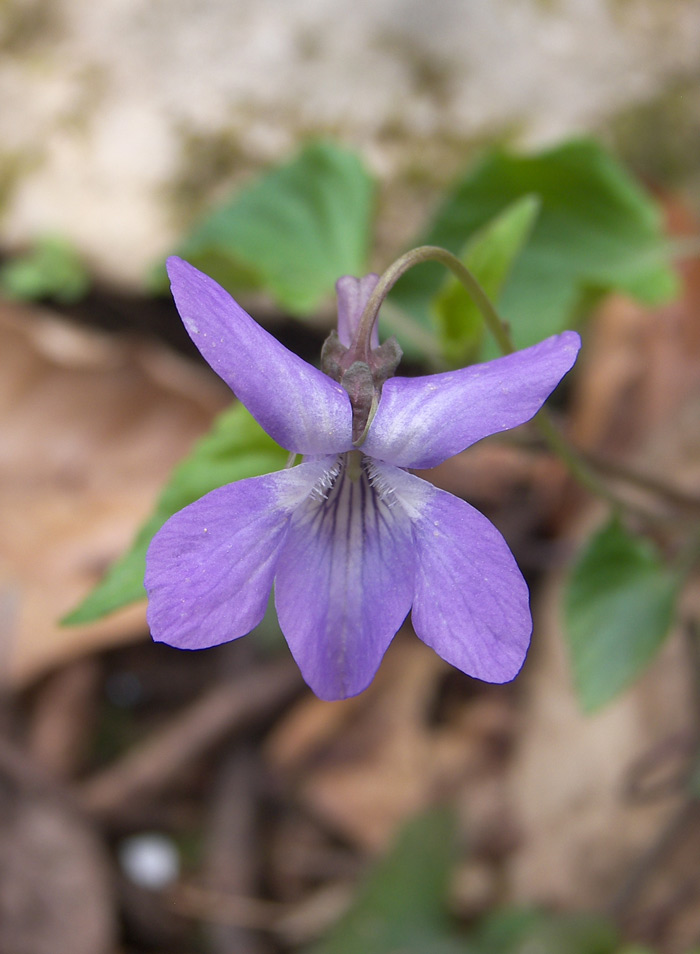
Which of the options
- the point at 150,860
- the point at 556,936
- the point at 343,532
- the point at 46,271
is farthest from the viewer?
the point at 46,271

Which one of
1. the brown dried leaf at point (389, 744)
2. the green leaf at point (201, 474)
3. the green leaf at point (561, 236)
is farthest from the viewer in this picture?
the brown dried leaf at point (389, 744)

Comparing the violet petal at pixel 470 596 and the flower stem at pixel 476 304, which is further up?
the flower stem at pixel 476 304

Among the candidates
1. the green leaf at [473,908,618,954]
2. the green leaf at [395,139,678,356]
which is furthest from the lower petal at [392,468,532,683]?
the green leaf at [473,908,618,954]

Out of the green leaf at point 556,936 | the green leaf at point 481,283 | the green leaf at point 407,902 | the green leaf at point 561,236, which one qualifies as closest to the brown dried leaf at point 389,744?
the green leaf at point 407,902

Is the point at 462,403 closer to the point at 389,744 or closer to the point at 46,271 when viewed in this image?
the point at 389,744

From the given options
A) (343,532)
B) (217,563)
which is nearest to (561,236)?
(343,532)

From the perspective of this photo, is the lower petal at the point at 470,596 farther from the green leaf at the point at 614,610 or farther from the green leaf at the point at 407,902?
the green leaf at the point at 407,902
